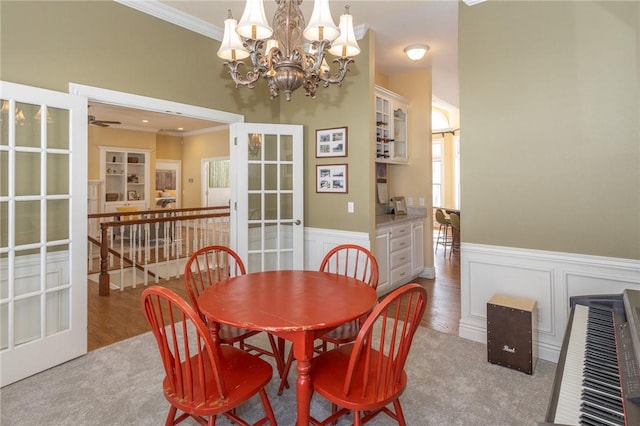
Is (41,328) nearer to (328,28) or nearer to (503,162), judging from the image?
(328,28)

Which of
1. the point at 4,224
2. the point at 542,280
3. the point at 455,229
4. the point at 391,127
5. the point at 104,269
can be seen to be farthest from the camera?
the point at 455,229

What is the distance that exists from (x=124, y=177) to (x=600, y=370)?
380 inches

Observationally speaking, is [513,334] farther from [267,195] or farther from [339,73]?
[267,195]

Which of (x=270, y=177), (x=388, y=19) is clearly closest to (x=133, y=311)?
(x=270, y=177)

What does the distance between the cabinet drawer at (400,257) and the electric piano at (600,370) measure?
2.63 meters

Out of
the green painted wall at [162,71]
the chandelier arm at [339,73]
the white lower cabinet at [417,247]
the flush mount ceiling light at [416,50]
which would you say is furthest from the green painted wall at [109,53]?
the white lower cabinet at [417,247]

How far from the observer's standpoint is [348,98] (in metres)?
3.73

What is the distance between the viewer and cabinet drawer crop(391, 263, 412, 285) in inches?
170

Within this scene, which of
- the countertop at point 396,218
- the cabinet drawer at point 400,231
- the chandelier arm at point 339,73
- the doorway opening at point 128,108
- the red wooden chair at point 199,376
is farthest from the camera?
the cabinet drawer at point 400,231

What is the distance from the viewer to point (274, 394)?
7.16 ft

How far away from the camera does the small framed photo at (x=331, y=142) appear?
378cm

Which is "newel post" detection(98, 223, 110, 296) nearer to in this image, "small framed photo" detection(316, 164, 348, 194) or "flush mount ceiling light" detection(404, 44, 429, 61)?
"small framed photo" detection(316, 164, 348, 194)

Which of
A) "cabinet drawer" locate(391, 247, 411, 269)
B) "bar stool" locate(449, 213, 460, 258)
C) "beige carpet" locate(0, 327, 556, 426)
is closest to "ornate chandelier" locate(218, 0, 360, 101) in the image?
"beige carpet" locate(0, 327, 556, 426)

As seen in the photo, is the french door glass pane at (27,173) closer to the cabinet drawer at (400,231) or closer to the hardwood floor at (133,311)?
the hardwood floor at (133,311)
